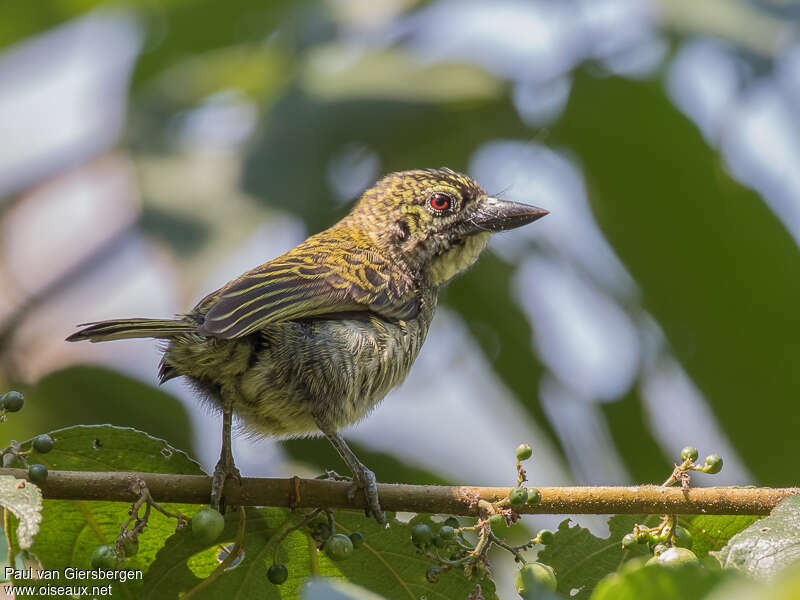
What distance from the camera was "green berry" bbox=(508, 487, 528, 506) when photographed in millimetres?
2045

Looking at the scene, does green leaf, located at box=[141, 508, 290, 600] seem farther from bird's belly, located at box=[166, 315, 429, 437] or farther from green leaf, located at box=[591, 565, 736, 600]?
green leaf, located at box=[591, 565, 736, 600]

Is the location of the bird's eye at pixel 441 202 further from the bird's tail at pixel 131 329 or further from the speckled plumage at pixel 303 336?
the bird's tail at pixel 131 329

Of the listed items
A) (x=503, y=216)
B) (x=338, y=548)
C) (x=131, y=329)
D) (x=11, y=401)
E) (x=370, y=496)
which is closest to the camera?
(x=11, y=401)

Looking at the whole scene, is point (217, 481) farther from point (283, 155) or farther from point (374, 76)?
point (374, 76)

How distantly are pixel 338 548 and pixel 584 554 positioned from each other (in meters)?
0.56

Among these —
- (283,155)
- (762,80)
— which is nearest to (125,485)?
(283,155)

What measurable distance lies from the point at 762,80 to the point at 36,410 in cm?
301

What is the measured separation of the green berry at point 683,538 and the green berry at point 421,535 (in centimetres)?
51

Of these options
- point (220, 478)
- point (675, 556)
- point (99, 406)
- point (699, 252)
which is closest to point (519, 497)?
point (675, 556)

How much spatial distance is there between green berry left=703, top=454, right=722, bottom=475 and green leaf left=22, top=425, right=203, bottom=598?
3.67 feet

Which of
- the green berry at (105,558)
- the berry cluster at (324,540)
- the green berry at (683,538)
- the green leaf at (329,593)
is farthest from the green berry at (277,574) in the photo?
the green leaf at (329,593)

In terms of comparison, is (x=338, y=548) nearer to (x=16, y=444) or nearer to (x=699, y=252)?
(x=16, y=444)

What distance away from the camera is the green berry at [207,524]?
6.91 ft

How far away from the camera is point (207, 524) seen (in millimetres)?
2107
